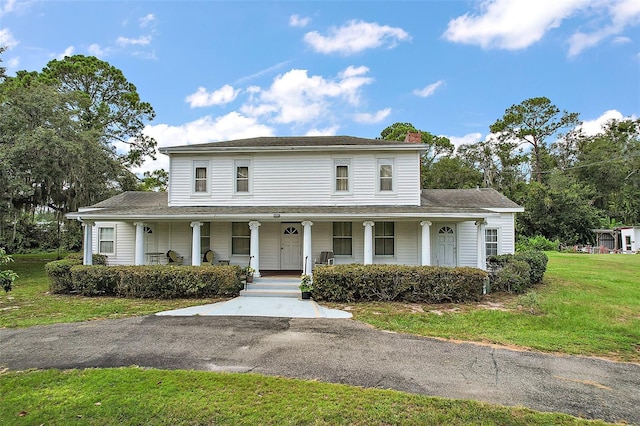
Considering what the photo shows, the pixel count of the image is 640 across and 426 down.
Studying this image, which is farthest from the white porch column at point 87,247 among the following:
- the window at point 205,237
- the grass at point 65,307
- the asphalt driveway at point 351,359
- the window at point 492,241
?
the window at point 492,241

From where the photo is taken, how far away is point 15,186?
45.5ft

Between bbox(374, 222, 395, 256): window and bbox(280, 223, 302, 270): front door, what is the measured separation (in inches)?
125

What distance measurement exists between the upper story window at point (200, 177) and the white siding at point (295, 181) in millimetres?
165

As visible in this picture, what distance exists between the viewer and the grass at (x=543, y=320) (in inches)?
253

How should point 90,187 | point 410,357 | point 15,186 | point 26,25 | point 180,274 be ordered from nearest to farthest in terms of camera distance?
point 410,357, point 180,274, point 26,25, point 15,186, point 90,187

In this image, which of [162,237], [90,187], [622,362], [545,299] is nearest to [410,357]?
[622,362]

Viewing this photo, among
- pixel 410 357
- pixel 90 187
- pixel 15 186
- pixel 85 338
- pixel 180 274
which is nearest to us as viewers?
pixel 410 357

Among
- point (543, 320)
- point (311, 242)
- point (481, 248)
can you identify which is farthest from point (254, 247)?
point (543, 320)

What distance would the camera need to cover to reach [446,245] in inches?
572

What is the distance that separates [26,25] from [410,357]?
15495 mm

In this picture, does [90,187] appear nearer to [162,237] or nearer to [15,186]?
[15,186]

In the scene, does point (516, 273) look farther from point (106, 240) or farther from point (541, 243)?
point (541, 243)

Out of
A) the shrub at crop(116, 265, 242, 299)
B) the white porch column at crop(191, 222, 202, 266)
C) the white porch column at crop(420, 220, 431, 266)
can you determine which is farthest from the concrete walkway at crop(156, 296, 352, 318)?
the white porch column at crop(420, 220, 431, 266)

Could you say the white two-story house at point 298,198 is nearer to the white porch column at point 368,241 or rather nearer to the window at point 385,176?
the window at point 385,176
